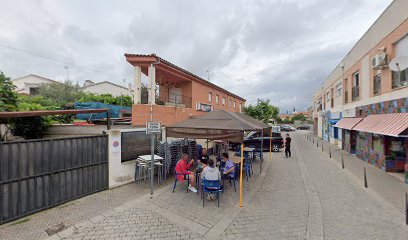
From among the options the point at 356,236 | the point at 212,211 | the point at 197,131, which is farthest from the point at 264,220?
the point at 197,131

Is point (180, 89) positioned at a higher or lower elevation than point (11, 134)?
higher

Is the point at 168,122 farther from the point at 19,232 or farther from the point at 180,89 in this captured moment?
the point at 19,232

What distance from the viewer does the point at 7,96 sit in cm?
743

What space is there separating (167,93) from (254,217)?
1419cm

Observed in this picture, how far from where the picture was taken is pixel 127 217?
4.75 m

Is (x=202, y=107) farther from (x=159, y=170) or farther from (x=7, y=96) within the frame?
(x=7, y=96)

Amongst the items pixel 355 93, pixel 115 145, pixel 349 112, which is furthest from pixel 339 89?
pixel 115 145

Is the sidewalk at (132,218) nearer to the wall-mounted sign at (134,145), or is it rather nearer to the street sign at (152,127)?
the wall-mounted sign at (134,145)

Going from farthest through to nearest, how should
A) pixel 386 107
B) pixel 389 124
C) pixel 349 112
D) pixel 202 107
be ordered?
1. pixel 202 107
2. pixel 349 112
3. pixel 386 107
4. pixel 389 124

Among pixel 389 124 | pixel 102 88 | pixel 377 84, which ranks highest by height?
pixel 102 88

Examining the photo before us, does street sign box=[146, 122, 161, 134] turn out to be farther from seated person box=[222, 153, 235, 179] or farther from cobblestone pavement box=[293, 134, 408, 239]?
cobblestone pavement box=[293, 134, 408, 239]

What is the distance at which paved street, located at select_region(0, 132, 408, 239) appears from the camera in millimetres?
4094

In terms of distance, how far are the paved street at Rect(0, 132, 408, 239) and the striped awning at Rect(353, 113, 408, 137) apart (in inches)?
99.8

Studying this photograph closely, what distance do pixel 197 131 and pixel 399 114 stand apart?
858 centimetres
